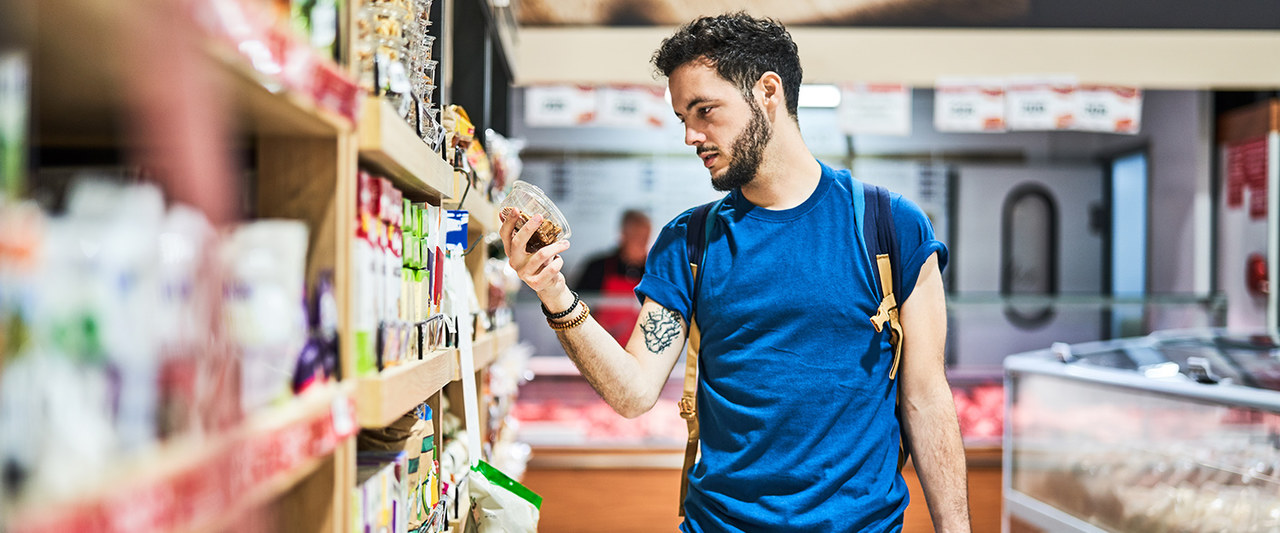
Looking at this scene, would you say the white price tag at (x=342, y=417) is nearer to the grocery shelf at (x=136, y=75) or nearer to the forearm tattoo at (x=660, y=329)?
the grocery shelf at (x=136, y=75)

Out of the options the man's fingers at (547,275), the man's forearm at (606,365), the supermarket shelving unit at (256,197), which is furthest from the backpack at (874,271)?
the supermarket shelving unit at (256,197)

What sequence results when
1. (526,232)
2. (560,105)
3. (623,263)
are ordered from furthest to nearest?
(623,263)
(560,105)
(526,232)

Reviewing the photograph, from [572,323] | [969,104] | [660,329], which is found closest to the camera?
[572,323]

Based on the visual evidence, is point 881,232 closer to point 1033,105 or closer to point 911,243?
point 911,243

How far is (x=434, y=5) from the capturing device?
6.30ft

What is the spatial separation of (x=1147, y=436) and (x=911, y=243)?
2019 mm

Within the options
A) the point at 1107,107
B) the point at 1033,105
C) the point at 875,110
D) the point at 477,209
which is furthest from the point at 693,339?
the point at 1107,107

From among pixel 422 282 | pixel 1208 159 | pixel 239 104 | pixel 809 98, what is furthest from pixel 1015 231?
pixel 239 104

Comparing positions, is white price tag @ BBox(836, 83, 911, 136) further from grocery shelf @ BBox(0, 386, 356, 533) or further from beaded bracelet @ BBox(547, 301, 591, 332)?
grocery shelf @ BBox(0, 386, 356, 533)

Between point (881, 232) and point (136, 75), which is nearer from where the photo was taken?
point (136, 75)

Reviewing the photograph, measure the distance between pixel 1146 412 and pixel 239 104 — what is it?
331 centimetres

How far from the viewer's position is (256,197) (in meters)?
0.88

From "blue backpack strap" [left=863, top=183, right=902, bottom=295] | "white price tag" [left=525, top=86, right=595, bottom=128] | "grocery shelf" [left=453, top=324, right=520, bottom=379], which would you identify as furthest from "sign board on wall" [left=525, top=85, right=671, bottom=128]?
"blue backpack strap" [left=863, top=183, right=902, bottom=295]

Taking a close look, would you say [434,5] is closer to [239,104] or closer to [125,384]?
[239,104]
